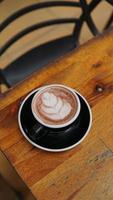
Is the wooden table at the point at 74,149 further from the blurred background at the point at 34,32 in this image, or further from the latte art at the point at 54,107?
the blurred background at the point at 34,32

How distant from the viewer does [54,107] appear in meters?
Answer: 0.62

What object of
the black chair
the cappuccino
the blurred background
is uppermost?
the cappuccino

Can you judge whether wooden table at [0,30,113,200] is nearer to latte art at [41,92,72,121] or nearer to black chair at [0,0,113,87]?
latte art at [41,92,72,121]

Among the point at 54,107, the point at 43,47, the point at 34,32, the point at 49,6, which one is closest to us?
the point at 54,107

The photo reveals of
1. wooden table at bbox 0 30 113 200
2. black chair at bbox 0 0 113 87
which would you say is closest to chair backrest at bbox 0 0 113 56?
black chair at bbox 0 0 113 87

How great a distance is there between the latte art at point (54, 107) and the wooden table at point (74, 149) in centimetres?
8

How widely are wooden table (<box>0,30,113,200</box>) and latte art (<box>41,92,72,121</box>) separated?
0.08 m

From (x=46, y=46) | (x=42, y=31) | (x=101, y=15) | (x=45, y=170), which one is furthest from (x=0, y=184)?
(x=101, y=15)

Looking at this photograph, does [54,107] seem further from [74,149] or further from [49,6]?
[49,6]

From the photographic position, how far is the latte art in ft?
1.99

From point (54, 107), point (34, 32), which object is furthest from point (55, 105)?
point (34, 32)

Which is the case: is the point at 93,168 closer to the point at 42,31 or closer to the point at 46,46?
the point at 46,46

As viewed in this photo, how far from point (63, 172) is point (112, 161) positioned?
11 cm

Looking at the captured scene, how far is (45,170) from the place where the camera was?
1.99 feet
